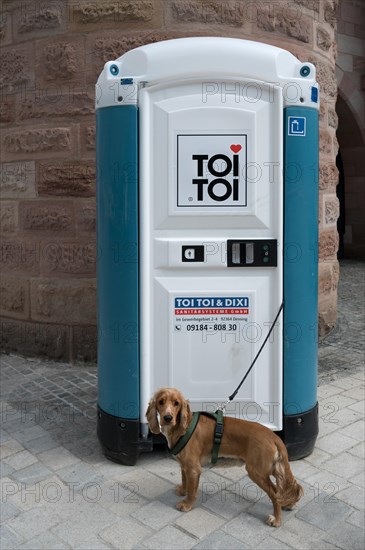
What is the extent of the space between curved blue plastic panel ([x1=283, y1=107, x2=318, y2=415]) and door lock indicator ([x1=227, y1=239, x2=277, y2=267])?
0.31 feet

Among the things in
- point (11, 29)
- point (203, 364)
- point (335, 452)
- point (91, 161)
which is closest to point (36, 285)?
point (91, 161)

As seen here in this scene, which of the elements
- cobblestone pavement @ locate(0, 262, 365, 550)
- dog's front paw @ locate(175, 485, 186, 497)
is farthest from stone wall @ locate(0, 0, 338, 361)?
dog's front paw @ locate(175, 485, 186, 497)

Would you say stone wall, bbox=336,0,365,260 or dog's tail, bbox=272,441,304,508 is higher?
stone wall, bbox=336,0,365,260

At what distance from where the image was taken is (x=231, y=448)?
3.01 meters

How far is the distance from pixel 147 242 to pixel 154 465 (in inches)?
52.0

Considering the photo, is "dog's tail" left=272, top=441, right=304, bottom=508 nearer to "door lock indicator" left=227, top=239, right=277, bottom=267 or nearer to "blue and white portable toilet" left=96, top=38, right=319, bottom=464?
"blue and white portable toilet" left=96, top=38, right=319, bottom=464

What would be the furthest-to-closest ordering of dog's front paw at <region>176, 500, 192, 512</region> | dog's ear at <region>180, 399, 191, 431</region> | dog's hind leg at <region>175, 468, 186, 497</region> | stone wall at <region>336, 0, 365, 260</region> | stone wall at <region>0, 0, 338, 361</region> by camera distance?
stone wall at <region>336, 0, 365, 260</region>
stone wall at <region>0, 0, 338, 361</region>
dog's hind leg at <region>175, 468, 186, 497</region>
dog's front paw at <region>176, 500, 192, 512</region>
dog's ear at <region>180, 399, 191, 431</region>

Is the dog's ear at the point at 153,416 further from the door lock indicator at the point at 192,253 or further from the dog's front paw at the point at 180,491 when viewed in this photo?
the door lock indicator at the point at 192,253

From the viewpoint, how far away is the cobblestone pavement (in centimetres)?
284

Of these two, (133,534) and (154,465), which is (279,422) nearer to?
(154,465)

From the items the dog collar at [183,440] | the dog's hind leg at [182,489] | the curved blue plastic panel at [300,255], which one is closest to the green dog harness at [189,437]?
the dog collar at [183,440]

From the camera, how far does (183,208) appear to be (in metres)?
3.36

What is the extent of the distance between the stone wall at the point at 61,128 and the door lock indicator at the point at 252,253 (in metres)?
2.51

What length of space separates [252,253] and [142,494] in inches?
56.5
